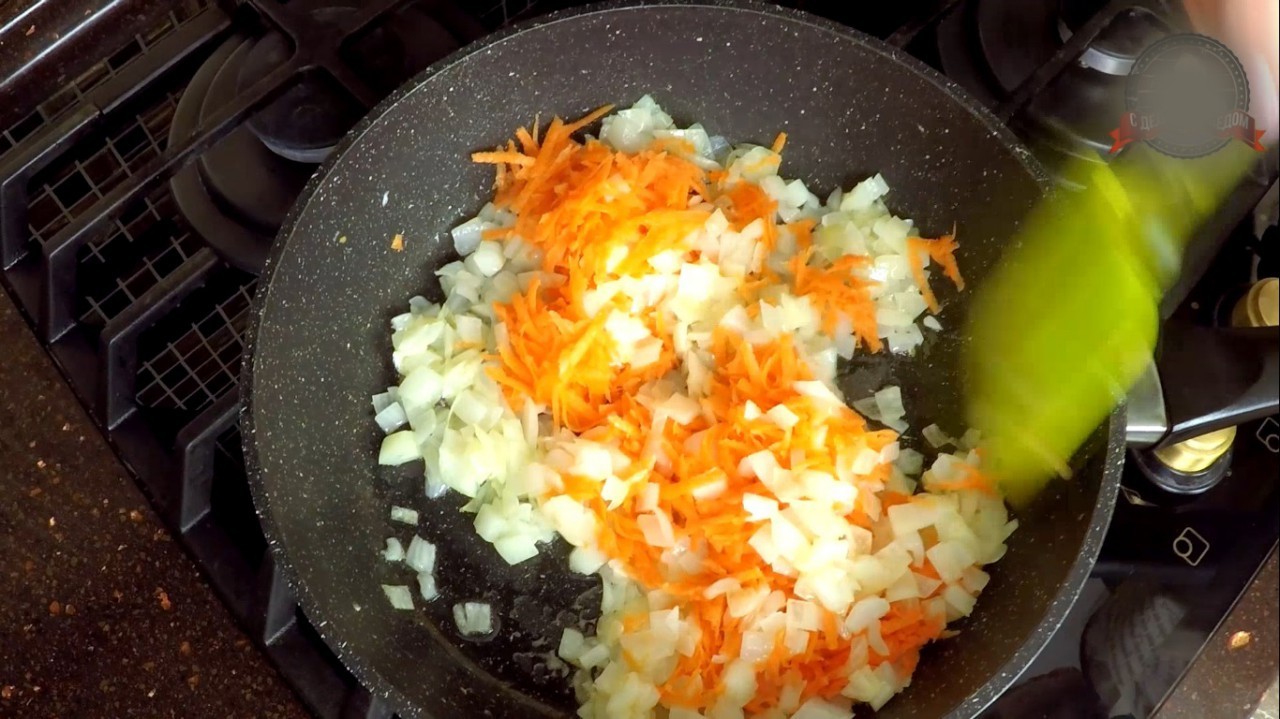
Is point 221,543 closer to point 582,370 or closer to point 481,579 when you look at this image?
point 481,579

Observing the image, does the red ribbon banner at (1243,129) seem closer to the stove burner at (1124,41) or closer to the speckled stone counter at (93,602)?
the stove burner at (1124,41)

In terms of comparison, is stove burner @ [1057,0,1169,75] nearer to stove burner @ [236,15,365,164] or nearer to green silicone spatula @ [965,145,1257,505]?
green silicone spatula @ [965,145,1257,505]

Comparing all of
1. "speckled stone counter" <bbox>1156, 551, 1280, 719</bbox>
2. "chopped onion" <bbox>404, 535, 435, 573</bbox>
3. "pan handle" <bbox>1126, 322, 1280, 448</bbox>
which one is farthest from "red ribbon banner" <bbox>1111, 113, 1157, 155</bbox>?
"chopped onion" <bbox>404, 535, 435, 573</bbox>

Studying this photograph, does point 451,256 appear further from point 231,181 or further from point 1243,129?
point 1243,129

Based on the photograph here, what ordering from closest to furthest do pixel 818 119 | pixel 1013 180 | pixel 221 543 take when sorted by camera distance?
pixel 221 543 → pixel 1013 180 → pixel 818 119

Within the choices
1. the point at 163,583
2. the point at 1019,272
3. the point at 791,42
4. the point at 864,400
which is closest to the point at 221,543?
the point at 163,583

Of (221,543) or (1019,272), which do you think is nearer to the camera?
(221,543)
